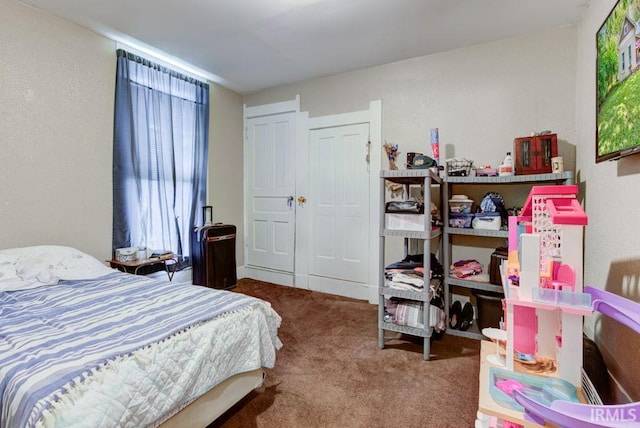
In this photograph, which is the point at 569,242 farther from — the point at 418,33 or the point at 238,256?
the point at 238,256

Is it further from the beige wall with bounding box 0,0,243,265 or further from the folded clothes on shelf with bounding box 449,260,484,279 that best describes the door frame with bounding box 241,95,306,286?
the folded clothes on shelf with bounding box 449,260,484,279

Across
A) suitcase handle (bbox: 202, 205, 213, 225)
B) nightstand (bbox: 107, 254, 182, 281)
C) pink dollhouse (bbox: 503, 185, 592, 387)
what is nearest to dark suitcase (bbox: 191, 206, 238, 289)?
suitcase handle (bbox: 202, 205, 213, 225)

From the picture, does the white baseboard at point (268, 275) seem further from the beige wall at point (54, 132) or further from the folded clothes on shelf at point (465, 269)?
the folded clothes on shelf at point (465, 269)

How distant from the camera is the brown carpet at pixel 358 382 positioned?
1.60 meters

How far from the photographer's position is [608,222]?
1.66 m

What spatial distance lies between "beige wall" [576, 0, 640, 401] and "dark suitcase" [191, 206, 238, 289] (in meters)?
3.19

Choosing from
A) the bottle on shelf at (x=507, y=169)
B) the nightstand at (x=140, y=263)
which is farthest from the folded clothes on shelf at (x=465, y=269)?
the nightstand at (x=140, y=263)

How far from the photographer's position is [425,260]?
2.20 metres

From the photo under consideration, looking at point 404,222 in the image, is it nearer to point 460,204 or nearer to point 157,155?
point 460,204

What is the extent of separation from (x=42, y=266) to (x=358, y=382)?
2.21 metres

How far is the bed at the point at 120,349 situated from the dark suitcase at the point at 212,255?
1.26 metres

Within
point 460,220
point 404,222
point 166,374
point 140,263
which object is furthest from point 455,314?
point 140,263

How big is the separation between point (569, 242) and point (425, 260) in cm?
123

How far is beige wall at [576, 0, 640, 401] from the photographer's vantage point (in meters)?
1.33
